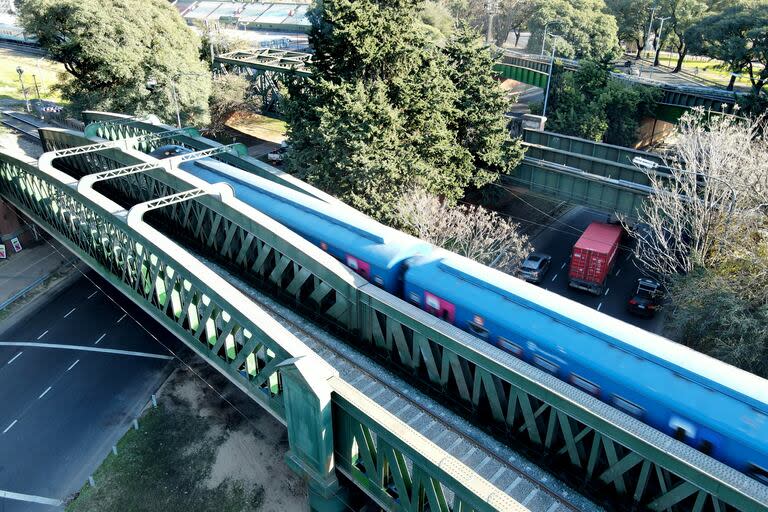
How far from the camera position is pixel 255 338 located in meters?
15.9

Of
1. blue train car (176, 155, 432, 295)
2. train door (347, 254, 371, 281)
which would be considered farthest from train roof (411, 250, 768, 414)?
train door (347, 254, 371, 281)

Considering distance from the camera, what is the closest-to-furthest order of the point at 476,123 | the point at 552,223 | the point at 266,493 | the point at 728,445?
the point at 728,445 → the point at 266,493 → the point at 476,123 → the point at 552,223

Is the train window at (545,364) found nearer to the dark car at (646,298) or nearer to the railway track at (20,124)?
the dark car at (646,298)

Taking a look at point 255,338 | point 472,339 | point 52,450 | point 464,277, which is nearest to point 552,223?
point 464,277

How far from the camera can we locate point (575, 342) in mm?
16203

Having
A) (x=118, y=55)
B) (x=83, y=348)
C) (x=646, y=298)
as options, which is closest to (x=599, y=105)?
(x=646, y=298)

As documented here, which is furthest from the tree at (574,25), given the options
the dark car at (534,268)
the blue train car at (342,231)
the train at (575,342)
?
the train at (575,342)

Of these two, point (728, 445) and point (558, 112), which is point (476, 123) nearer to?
point (558, 112)

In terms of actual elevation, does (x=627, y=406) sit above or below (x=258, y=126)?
above

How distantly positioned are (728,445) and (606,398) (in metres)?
3.15

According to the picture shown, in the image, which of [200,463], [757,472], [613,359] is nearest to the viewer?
[757,472]

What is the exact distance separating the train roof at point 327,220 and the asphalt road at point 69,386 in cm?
980

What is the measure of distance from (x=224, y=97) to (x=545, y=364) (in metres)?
54.3

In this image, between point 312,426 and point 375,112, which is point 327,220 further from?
point 312,426
